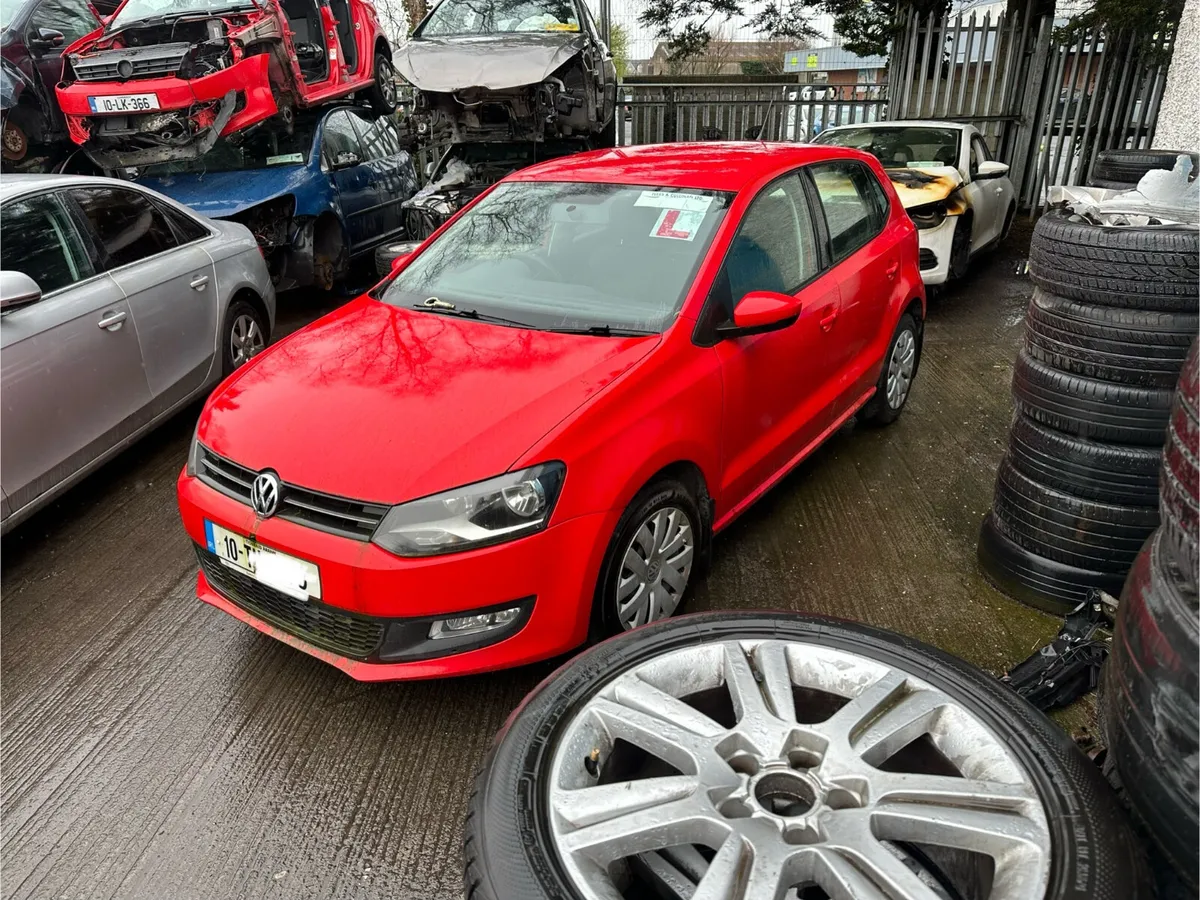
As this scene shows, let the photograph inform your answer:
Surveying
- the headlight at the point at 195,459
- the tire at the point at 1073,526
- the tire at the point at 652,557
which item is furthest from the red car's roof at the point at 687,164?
the headlight at the point at 195,459

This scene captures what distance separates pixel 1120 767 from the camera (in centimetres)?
161

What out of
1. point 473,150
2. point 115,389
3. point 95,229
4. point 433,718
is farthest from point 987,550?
point 473,150

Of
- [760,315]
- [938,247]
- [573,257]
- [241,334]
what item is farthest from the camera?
[938,247]

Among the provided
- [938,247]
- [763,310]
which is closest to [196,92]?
[763,310]

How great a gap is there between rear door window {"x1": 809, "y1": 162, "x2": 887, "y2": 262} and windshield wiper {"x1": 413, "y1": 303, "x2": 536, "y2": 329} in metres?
1.60

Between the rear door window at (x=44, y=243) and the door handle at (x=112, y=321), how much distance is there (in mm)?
203

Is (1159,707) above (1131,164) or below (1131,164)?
below

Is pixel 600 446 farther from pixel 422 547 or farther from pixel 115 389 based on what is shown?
pixel 115 389

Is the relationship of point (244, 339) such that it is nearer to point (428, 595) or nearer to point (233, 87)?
point (233, 87)

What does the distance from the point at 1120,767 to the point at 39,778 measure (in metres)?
2.82

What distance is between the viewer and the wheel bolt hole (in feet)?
5.01

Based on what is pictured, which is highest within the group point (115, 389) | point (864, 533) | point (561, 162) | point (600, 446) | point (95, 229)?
point (561, 162)

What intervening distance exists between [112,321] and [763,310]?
298 centimetres

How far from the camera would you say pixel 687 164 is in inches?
141
